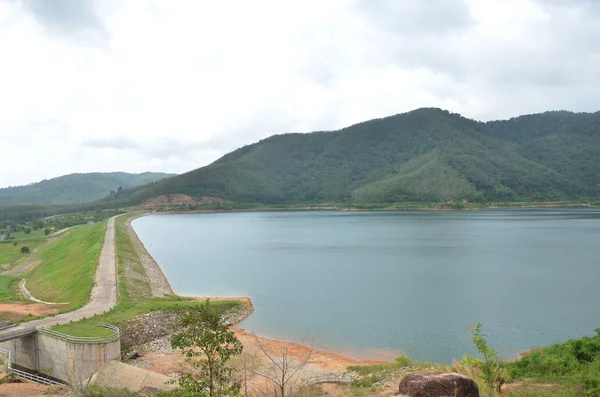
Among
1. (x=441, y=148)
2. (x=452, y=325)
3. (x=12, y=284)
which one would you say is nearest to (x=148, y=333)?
(x=452, y=325)

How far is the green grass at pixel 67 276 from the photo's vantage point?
29905 mm

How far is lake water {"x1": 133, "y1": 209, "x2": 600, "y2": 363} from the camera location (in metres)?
23.4

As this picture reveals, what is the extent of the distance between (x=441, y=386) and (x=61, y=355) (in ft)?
53.7

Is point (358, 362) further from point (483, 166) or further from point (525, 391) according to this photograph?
point (483, 166)

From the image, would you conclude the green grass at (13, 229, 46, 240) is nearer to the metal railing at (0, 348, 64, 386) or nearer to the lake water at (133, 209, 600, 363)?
the lake water at (133, 209, 600, 363)

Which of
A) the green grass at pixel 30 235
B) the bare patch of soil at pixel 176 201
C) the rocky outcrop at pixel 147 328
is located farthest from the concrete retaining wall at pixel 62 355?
the bare patch of soil at pixel 176 201

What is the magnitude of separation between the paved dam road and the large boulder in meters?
18.2

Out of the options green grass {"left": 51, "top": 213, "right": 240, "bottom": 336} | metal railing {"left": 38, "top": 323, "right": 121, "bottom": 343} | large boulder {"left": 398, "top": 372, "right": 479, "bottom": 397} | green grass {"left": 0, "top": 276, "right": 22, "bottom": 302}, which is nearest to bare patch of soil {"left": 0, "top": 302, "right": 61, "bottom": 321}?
green grass {"left": 0, "top": 276, "right": 22, "bottom": 302}

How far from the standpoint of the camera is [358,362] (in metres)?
19.7

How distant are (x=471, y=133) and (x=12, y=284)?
194 meters

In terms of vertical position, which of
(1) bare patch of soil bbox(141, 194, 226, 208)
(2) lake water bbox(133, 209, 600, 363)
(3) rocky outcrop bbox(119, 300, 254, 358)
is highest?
(1) bare patch of soil bbox(141, 194, 226, 208)

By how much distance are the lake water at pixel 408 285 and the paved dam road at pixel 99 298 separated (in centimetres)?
595

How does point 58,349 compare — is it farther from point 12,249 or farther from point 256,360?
point 12,249

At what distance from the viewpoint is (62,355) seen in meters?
18.4
